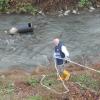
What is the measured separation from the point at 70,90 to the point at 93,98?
1.10 meters

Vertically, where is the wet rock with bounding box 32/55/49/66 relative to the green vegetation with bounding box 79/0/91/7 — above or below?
below

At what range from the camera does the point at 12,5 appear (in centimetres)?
2648

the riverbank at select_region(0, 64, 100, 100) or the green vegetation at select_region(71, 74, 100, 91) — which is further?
the green vegetation at select_region(71, 74, 100, 91)

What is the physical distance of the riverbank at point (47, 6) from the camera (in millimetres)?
26062

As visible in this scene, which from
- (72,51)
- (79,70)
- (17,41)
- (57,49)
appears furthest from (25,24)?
(57,49)

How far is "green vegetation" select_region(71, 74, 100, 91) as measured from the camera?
16800 millimetres

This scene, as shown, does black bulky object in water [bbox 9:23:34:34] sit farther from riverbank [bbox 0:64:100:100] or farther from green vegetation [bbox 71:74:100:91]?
green vegetation [bbox 71:74:100:91]

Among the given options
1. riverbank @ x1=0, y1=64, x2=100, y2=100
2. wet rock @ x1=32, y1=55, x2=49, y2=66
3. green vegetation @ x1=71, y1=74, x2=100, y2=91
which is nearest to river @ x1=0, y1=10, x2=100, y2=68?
wet rock @ x1=32, y1=55, x2=49, y2=66

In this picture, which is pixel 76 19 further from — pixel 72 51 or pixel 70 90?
pixel 70 90

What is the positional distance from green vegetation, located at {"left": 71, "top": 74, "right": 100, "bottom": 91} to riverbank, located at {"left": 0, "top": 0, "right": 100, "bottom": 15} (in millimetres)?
8776

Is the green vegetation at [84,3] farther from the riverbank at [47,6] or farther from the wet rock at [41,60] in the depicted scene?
the wet rock at [41,60]

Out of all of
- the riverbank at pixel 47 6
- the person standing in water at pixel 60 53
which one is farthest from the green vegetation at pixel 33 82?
the riverbank at pixel 47 6

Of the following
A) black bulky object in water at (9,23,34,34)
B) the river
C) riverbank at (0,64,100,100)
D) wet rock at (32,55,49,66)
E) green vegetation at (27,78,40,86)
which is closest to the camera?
riverbank at (0,64,100,100)

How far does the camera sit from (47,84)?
1762 cm
